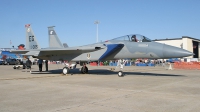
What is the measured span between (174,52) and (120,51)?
11.5 feet

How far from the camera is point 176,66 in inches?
1078

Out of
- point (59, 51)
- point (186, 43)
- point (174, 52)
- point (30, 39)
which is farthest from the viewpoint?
point (186, 43)

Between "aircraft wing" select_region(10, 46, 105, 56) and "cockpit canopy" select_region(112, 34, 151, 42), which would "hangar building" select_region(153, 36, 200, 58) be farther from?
"aircraft wing" select_region(10, 46, 105, 56)

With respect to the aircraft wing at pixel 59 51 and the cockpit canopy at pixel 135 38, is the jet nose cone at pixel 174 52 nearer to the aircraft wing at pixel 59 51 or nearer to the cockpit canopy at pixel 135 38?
the cockpit canopy at pixel 135 38

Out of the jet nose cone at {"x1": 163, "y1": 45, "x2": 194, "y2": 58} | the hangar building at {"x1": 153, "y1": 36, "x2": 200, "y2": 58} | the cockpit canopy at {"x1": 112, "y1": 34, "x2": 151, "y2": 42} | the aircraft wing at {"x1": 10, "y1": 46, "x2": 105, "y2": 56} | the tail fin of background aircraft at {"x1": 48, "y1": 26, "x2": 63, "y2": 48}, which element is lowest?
the jet nose cone at {"x1": 163, "y1": 45, "x2": 194, "y2": 58}

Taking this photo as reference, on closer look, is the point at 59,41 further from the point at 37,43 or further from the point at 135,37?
the point at 135,37

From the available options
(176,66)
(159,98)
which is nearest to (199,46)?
(176,66)

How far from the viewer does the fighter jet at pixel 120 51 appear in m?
11.4

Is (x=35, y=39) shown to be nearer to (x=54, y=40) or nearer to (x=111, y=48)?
(x=54, y=40)

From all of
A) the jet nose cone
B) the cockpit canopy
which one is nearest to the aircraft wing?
the cockpit canopy

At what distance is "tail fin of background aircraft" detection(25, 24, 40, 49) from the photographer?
19.0 meters

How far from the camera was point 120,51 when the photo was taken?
515 inches

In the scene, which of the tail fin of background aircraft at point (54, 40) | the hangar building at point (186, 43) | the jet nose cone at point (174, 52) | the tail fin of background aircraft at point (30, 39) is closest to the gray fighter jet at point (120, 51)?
the jet nose cone at point (174, 52)

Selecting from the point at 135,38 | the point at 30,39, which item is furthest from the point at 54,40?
the point at 135,38
